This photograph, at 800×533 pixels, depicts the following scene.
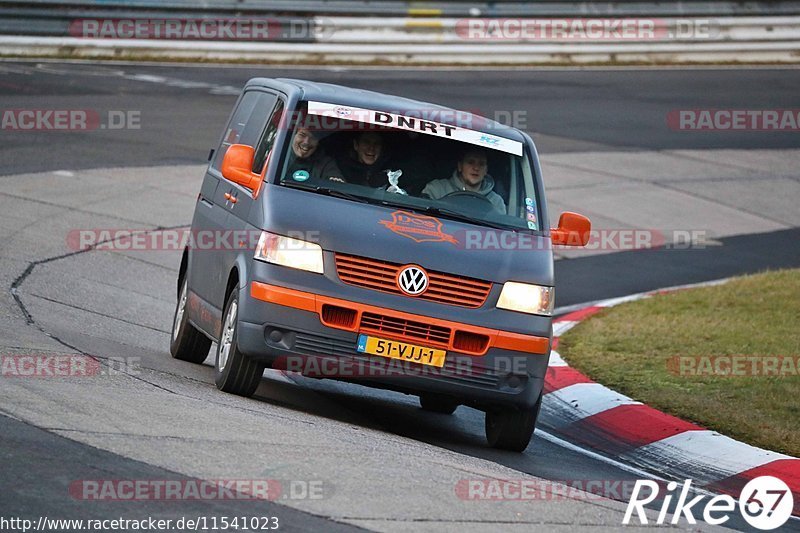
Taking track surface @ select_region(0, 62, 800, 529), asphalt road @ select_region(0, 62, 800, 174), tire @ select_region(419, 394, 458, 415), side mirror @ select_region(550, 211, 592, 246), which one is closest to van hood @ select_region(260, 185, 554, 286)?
side mirror @ select_region(550, 211, 592, 246)

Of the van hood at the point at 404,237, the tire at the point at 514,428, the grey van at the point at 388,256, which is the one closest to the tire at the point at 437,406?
the grey van at the point at 388,256

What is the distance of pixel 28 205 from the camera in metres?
15.4

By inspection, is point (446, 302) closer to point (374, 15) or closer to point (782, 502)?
point (782, 502)

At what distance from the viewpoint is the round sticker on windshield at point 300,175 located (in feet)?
28.9

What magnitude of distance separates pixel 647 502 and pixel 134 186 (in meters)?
10.9

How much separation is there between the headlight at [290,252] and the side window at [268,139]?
0.90 m

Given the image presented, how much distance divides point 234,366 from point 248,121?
2263mm

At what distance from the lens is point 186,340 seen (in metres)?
10.3

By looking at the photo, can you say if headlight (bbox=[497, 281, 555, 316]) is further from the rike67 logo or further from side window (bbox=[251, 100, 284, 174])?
side window (bbox=[251, 100, 284, 174])

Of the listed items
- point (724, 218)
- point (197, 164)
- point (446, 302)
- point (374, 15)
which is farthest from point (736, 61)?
point (446, 302)

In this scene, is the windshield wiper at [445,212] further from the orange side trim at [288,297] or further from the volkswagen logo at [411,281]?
the orange side trim at [288,297]

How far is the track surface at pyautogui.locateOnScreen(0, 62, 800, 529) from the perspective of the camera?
6547 millimetres

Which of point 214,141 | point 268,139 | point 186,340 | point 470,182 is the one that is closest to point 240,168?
point 268,139

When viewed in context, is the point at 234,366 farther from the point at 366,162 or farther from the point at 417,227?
the point at 366,162
